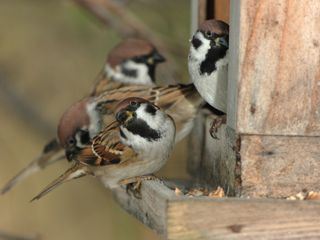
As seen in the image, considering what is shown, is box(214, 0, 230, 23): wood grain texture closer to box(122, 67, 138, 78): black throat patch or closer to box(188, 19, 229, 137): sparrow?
box(188, 19, 229, 137): sparrow

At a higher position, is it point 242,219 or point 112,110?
point 242,219

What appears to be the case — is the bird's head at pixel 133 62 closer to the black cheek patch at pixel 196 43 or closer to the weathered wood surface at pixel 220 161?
the weathered wood surface at pixel 220 161

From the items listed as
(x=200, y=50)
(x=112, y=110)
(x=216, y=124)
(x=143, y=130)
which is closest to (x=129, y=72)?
(x=112, y=110)

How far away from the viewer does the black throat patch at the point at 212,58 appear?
2834 mm

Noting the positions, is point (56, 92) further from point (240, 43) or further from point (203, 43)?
point (240, 43)

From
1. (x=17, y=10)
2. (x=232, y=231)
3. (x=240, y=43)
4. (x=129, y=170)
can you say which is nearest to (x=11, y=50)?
(x=17, y=10)

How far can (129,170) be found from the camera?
123 inches

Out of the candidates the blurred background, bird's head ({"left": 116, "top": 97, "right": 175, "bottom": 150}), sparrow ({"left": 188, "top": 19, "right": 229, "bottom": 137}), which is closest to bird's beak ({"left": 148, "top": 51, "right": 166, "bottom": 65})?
the blurred background

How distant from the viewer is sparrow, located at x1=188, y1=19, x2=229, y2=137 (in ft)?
9.17

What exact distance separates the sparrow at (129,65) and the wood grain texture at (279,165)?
1.72 meters

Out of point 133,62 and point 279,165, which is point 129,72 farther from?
point 279,165

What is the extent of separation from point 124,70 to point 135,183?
1454 millimetres

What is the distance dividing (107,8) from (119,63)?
248 millimetres

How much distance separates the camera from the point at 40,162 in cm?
446
